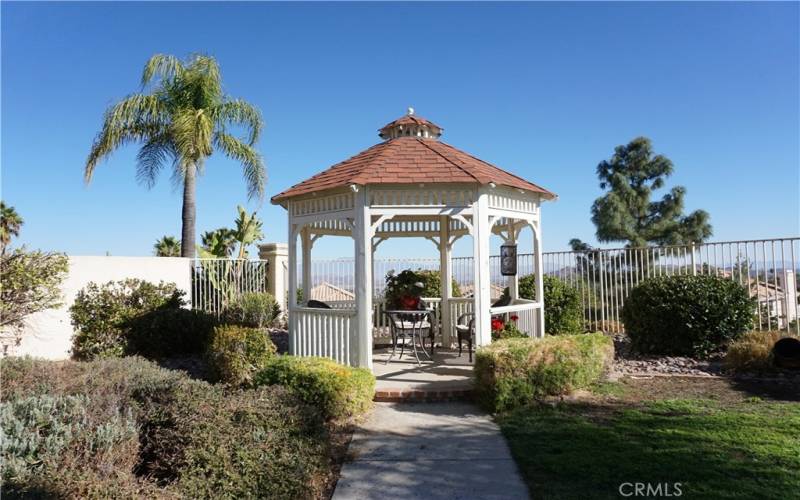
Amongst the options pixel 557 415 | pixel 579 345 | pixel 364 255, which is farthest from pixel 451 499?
pixel 364 255

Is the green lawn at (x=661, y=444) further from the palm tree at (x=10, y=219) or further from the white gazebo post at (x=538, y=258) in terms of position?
the palm tree at (x=10, y=219)

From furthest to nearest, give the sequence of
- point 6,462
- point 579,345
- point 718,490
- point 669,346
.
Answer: point 669,346 < point 579,345 < point 718,490 < point 6,462

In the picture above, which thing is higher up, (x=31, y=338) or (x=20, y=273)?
(x=20, y=273)

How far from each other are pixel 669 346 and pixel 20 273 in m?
11.3

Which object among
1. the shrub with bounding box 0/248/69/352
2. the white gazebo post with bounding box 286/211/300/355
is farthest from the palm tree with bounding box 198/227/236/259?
the white gazebo post with bounding box 286/211/300/355

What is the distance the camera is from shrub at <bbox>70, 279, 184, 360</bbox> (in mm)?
9625

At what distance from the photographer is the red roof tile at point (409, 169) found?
725 cm

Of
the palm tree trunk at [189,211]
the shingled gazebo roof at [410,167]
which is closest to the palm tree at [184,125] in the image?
the palm tree trunk at [189,211]

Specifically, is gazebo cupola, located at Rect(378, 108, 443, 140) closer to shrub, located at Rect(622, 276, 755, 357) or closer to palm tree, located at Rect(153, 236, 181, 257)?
shrub, located at Rect(622, 276, 755, 357)

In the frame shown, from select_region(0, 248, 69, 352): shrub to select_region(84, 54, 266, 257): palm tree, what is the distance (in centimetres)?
551

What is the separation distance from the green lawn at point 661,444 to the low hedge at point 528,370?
0.23 metres

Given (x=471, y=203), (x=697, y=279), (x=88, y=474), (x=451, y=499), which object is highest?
(x=471, y=203)

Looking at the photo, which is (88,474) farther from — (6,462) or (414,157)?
(414,157)

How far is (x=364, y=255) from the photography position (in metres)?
7.26
